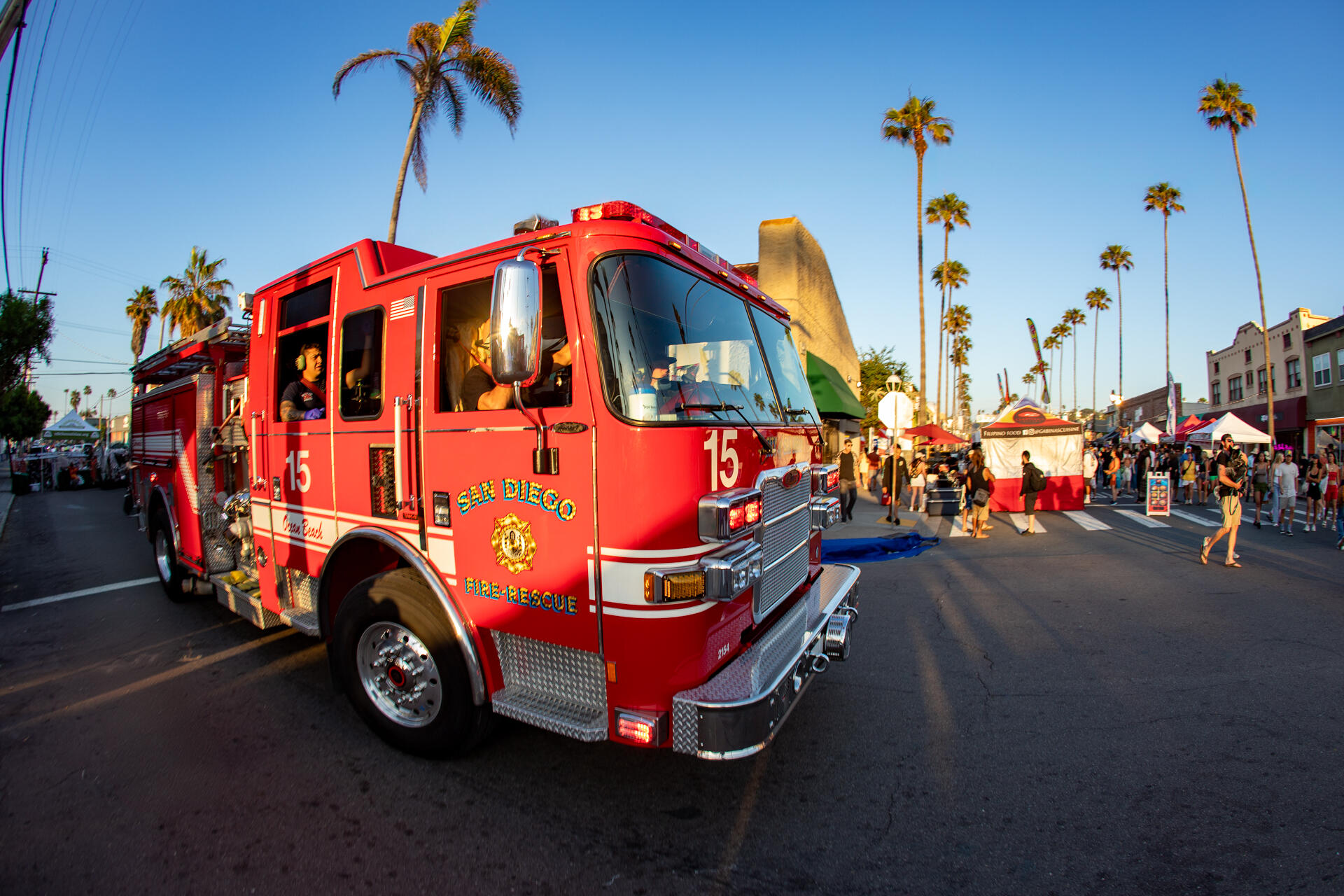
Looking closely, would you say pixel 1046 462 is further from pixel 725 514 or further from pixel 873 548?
pixel 725 514

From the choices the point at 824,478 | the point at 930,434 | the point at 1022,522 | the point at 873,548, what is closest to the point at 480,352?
the point at 824,478

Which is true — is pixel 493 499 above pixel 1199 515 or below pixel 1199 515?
above

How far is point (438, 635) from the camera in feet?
10.6

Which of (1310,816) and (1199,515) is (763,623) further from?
(1199,515)

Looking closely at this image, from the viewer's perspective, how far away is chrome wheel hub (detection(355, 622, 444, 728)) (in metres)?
3.40

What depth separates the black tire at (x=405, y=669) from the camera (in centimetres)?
325

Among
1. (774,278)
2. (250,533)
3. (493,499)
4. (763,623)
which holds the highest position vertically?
(774,278)

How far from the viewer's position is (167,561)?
22.2 feet

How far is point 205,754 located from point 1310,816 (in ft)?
17.8

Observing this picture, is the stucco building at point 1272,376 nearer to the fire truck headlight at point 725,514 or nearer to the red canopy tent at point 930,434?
the red canopy tent at point 930,434

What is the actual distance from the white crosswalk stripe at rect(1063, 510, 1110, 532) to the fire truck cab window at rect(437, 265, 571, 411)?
42.8 feet

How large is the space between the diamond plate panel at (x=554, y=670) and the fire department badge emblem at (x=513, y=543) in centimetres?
35

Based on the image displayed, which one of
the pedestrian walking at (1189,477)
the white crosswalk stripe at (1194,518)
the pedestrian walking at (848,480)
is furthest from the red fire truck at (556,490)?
the pedestrian walking at (1189,477)

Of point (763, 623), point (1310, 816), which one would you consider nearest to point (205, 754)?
point (763, 623)
